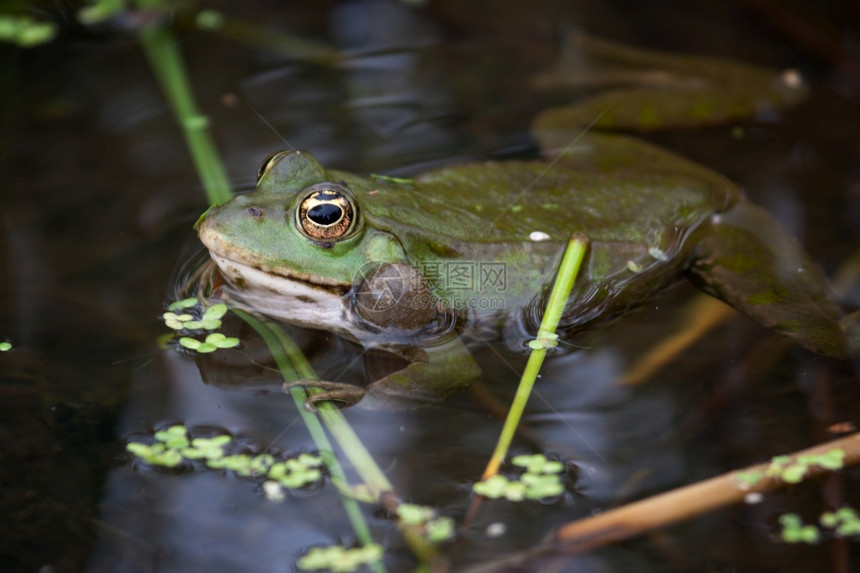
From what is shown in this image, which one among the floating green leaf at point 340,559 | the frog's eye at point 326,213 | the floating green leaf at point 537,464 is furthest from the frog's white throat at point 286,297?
the floating green leaf at point 340,559

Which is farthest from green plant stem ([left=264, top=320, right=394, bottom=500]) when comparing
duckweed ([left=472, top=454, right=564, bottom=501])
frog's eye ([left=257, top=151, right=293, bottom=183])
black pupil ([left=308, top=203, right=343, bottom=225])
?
frog's eye ([left=257, top=151, right=293, bottom=183])

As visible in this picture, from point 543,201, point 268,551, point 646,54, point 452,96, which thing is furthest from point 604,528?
point 646,54

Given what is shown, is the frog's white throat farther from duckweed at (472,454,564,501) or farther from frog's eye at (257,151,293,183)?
duckweed at (472,454,564,501)

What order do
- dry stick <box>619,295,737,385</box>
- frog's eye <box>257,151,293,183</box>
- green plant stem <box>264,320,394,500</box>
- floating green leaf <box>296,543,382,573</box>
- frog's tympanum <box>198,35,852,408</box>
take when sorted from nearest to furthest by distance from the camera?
floating green leaf <box>296,543,382,573</box> < green plant stem <box>264,320,394,500</box> < frog's tympanum <box>198,35,852,408</box> < frog's eye <box>257,151,293,183</box> < dry stick <box>619,295,737,385</box>

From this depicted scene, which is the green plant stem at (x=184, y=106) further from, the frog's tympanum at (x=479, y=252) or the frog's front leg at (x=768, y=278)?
the frog's front leg at (x=768, y=278)

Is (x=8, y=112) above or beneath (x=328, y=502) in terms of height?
above

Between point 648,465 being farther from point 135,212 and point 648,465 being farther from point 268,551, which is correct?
point 135,212

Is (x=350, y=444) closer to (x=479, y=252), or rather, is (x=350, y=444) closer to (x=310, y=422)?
(x=310, y=422)

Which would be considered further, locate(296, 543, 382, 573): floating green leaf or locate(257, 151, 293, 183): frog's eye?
locate(257, 151, 293, 183): frog's eye
